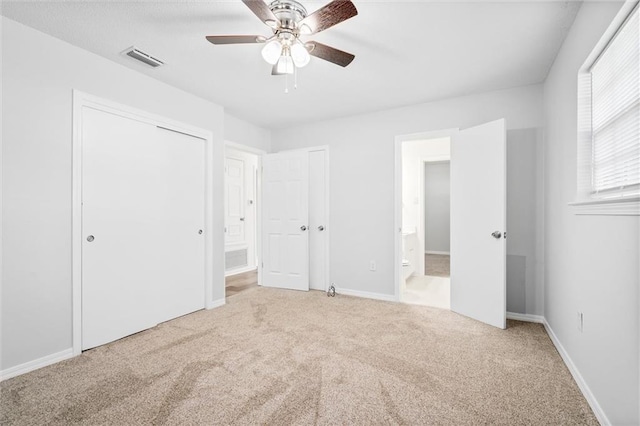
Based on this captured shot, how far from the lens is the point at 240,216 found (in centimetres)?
566

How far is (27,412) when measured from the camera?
162cm

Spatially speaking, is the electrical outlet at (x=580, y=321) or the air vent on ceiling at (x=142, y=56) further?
the air vent on ceiling at (x=142, y=56)

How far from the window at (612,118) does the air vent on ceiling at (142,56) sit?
3.11m

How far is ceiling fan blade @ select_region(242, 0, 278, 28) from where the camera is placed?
151cm

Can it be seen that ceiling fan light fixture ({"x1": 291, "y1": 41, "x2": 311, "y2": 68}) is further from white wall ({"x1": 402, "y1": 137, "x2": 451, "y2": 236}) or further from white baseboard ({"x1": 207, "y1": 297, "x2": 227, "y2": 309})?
white wall ({"x1": 402, "y1": 137, "x2": 451, "y2": 236})

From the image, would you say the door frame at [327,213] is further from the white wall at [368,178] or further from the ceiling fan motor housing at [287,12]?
the ceiling fan motor housing at [287,12]

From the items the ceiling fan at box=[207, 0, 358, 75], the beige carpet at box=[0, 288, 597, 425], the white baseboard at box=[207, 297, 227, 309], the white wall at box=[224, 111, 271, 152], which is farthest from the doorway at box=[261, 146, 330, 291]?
the ceiling fan at box=[207, 0, 358, 75]

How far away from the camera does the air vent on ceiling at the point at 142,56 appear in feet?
→ 7.68

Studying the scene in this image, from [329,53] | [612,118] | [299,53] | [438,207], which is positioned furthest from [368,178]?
[438,207]

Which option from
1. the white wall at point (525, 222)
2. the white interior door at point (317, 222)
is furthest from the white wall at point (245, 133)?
the white wall at point (525, 222)

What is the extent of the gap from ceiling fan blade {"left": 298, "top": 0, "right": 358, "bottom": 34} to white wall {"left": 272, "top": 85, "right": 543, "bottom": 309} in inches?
85.4

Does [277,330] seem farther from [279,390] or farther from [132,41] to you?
[132,41]

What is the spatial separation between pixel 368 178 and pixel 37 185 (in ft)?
10.7

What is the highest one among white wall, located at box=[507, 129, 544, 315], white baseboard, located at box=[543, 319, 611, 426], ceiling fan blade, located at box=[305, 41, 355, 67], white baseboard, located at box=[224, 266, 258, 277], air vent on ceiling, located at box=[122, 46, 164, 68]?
air vent on ceiling, located at box=[122, 46, 164, 68]
